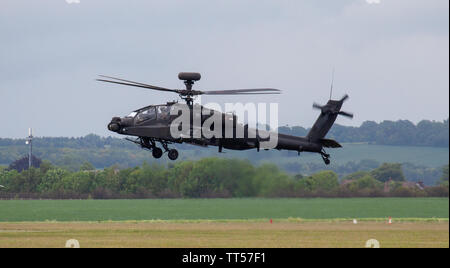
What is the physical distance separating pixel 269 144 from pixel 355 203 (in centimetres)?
6362

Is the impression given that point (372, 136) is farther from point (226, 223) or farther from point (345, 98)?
point (345, 98)

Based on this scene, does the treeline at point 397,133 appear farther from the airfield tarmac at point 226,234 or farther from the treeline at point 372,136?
the airfield tarmac at point 226,234

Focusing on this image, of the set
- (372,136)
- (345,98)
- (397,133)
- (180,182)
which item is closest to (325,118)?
(345,98)

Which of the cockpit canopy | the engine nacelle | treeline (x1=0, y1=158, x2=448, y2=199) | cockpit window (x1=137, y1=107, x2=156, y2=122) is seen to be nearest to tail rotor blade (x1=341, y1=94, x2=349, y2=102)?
the engine nacelle

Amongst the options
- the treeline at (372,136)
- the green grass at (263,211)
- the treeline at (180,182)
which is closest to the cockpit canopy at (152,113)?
the treeline at (372,136)

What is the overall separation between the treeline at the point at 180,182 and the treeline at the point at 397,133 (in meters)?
12.2

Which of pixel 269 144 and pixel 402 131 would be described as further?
pixel 402 131

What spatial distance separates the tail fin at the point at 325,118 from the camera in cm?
4778

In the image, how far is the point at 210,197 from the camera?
69938mm

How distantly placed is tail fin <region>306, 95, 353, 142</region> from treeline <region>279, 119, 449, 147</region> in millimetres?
57496

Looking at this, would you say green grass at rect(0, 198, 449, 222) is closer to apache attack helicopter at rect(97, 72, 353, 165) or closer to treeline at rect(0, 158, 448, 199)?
treeline at rect(0, 158, 448, 199)

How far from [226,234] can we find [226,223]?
1902 centimetres
